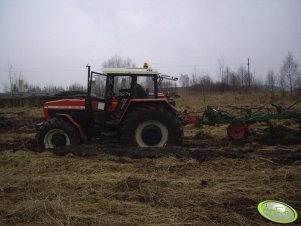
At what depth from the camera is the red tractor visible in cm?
803

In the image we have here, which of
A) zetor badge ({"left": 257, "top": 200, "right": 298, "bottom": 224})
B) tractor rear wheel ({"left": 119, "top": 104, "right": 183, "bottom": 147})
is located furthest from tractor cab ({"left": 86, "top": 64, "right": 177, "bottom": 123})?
zetor badge ({"left": 257, "top": 200, "right": 298, "bottom": 224})

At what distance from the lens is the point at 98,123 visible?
859 centimetres

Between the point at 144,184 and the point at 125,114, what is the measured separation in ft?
10.4

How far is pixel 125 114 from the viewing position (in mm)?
8148

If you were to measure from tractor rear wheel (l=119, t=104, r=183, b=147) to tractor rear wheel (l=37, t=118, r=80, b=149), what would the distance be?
1313 millimetres

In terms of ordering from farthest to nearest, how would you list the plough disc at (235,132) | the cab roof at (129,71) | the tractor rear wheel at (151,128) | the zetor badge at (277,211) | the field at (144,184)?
the plough disc at (235,132), the cab roof at (129,71), the tractor rear wheel at (151,128), the field at (144,184), the zetor badge at (277,211)

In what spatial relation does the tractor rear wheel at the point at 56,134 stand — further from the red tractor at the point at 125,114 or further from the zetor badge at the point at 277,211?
the zetor badge at the point at 277,211

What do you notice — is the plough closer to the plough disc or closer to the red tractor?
the plough disc

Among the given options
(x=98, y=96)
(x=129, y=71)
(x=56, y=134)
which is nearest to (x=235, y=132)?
(x=129, y=71)

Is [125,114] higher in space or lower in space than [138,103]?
lower

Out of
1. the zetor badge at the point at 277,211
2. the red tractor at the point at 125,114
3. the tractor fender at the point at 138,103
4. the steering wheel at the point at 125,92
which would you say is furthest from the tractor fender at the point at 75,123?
the zetor badge at the point at 277,211

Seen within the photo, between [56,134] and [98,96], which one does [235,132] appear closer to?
[98,96]

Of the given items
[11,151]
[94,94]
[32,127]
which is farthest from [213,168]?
[32,127]

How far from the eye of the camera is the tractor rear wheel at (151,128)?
7988mm
